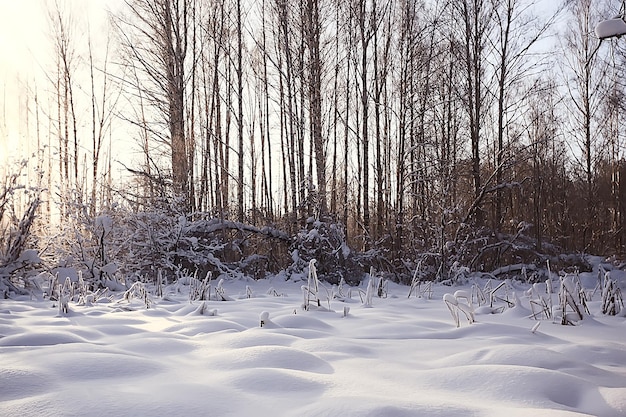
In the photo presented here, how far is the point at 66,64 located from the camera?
15.1m

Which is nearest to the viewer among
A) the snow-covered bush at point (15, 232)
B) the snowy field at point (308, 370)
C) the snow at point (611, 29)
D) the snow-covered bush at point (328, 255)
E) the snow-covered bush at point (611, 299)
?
the snowy field at point (308, 370)

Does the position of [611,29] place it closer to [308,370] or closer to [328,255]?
[308,370]

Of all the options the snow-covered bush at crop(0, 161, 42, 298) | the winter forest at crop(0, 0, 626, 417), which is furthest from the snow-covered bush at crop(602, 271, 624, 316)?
the snow-covered bush at crop(0, 161, 42, 298)

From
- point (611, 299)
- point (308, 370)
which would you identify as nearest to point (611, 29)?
point (611, 299)

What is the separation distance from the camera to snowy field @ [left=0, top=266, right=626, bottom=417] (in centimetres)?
117

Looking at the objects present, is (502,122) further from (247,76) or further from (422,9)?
(247,76)

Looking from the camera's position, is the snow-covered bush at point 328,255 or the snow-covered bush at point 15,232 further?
the snow-covered bush at point 328,255

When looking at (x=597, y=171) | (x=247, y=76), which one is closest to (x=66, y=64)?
(x=247, y=76)

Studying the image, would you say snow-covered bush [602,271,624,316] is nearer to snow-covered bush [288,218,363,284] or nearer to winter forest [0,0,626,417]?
winter forest [0,0,626,417]

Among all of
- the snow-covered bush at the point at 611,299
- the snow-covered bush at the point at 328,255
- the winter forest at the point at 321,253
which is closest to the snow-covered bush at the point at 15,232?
the winter forest at the point at 321,253

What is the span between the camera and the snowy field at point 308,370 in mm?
1166

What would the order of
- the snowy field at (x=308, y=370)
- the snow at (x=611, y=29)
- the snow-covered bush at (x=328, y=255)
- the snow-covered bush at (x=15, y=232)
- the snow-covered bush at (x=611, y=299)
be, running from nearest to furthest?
the snowy field at (x=308, y=370) → the snow at (x=611, y=29) → the snow-covered bush at (x=611, y=299) → the snow-covered bush at (x=15, y=232) → the snow-covered bush at (x=328, y=255)

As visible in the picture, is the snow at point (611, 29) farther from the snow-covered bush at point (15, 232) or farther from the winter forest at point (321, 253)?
the snow-covered bush at point (15, 232)

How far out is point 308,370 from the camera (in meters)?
1.61
